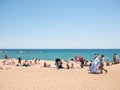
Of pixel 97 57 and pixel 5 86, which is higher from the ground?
pixel 97 57

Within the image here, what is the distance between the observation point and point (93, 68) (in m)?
19.7

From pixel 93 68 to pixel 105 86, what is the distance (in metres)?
6.24

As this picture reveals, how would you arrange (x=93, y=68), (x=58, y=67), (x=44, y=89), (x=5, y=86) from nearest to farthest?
(x=44, y=89) → (x=5, y=86) → (x=93, y=68) → (x=58, y=67)

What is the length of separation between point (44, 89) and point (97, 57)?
27.7ft

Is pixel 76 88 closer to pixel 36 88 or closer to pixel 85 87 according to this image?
pixel 85 87

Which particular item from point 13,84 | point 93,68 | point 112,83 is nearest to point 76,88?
point 112,83

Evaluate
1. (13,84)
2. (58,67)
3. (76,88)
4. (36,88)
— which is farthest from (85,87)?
(58,67)

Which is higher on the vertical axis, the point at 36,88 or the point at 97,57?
the point at 97,57

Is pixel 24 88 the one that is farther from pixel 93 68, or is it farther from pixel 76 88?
pixel 93 68

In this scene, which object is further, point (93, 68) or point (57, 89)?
point (93, 68)

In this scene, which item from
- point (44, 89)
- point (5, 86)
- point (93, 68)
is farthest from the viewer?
point (93, 68)

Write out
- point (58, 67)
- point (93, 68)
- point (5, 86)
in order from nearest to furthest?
point (5, 86) < point (93, 68) < point (58, 67)

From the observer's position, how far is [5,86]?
13578 mm

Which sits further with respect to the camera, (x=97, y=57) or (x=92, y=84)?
(x=97, y=57)
